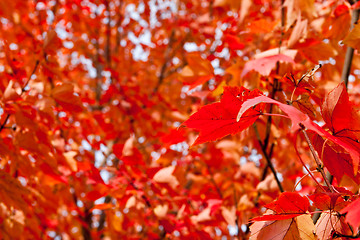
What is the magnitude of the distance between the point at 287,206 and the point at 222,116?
242mm

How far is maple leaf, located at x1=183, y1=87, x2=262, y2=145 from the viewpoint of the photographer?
2.24 feet

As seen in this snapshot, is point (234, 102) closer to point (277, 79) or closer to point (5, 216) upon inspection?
point (277, 79)

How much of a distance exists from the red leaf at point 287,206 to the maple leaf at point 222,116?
17 cm

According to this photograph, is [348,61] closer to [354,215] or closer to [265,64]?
[265,64]

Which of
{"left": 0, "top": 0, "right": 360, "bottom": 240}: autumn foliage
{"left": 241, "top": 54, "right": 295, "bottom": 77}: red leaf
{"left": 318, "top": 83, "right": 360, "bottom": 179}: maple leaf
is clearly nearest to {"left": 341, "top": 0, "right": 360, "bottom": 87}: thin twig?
{"left": 0, "top": 0, "right": 360, "bottom": 240}: autumn foliage

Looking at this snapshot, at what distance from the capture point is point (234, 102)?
70 cm

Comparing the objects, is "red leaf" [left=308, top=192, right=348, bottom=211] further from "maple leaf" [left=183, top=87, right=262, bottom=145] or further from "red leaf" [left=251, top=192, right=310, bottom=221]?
"maple leaf" [left=183, top=87, right=262, bottom=145]

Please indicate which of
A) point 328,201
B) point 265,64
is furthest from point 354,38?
point 328,201

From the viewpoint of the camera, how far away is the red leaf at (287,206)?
0.68m

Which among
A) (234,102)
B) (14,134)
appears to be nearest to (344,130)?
(234,102)

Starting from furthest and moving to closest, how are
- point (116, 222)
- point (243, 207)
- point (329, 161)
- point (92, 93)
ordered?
1. point (92, 93)
2. point (116, 222)
3. point (243, 207)
4. point (329, 161)

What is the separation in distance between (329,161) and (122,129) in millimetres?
2442

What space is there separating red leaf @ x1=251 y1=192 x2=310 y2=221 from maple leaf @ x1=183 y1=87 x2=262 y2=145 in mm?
174

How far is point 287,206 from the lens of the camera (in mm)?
702
